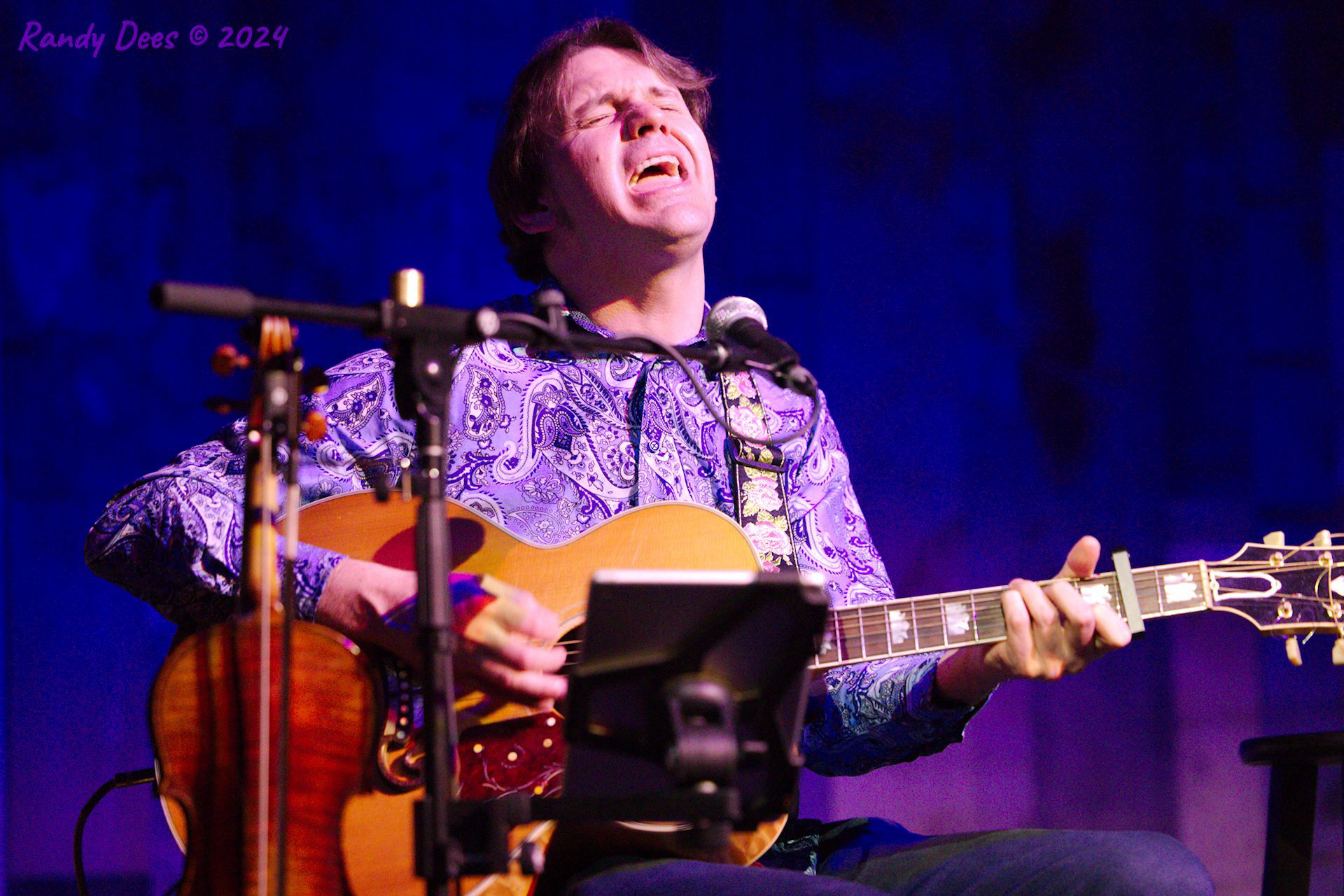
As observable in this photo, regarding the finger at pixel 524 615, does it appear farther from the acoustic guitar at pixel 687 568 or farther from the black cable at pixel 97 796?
the black cable at pixel 97 796

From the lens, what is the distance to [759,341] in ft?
5.41

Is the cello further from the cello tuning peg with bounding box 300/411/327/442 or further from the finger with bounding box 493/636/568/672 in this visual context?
the finger with bounding box 493/636/568/672

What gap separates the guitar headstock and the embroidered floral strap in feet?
2.22

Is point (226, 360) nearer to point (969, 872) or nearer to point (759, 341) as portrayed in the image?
point (759, 341)

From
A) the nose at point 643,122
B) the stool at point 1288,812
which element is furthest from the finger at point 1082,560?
the nose at point 643,122

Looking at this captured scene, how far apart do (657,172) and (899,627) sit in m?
1.00

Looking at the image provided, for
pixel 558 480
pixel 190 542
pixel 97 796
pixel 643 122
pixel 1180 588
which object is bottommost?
pixel 97 796

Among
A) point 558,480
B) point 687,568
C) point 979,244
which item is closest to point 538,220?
point 558,480

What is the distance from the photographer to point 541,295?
1438 millimetres

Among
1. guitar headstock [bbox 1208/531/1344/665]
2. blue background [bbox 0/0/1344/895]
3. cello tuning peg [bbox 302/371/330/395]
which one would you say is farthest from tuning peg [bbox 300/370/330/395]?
blue background [bbox 0/0/1344/895]

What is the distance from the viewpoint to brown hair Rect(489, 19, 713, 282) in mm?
2551

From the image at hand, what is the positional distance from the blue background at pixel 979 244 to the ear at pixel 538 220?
1.28 feet

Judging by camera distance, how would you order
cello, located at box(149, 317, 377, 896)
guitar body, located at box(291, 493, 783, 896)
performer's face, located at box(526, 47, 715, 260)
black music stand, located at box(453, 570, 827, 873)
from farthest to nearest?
1. performer's face, located at box(526, 47, 715, 260)
2. guitar body, located at box(291, 493, 783, 896)
3. cello, located at box(149, 317, 377, 896)
4. black music stand, located at box(453, 570, 827, 873)

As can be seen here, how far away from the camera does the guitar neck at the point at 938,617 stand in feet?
6.10
